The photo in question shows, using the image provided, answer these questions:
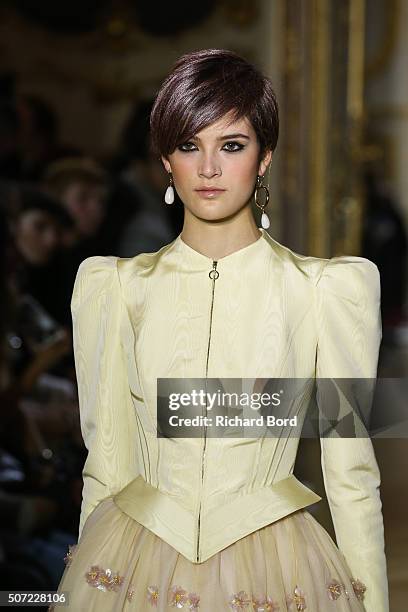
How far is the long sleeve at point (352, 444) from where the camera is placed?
4.02 ft

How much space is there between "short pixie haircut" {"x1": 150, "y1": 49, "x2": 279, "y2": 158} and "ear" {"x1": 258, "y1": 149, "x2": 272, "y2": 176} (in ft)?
0.12

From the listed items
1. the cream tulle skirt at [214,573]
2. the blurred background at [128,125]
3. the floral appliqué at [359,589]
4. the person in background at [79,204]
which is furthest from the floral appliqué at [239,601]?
the person in background at [79,204]

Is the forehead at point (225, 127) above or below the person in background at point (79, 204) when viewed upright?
above

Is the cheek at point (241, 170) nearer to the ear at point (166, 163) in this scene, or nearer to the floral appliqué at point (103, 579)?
the ear at point (166, 163)

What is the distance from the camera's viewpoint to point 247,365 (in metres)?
1.22

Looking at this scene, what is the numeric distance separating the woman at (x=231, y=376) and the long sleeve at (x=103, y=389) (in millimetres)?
10

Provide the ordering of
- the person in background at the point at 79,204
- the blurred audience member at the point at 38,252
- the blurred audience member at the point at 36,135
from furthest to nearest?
the blurred audience member at the point at 36,135 → the person in background at the point at 79,204 → the blurred audience member at the point at 38,252

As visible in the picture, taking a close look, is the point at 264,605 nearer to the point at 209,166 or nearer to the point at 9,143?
the point at 209,166

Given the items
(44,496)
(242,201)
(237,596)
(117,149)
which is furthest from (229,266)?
(117,149)

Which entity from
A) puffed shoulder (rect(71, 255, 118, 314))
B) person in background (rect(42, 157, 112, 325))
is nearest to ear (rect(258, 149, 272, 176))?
puffed shoulder (rect(71, 255, 118, 314))

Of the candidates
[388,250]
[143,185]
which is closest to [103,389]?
[143,185]

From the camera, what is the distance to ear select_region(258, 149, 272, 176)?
4.05ft

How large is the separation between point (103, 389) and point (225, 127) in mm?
350

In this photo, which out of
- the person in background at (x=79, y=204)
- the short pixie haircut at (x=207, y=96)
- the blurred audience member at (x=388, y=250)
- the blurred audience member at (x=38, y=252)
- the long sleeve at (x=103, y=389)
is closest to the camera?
the short pixie haircut at (x=207, y=96)
